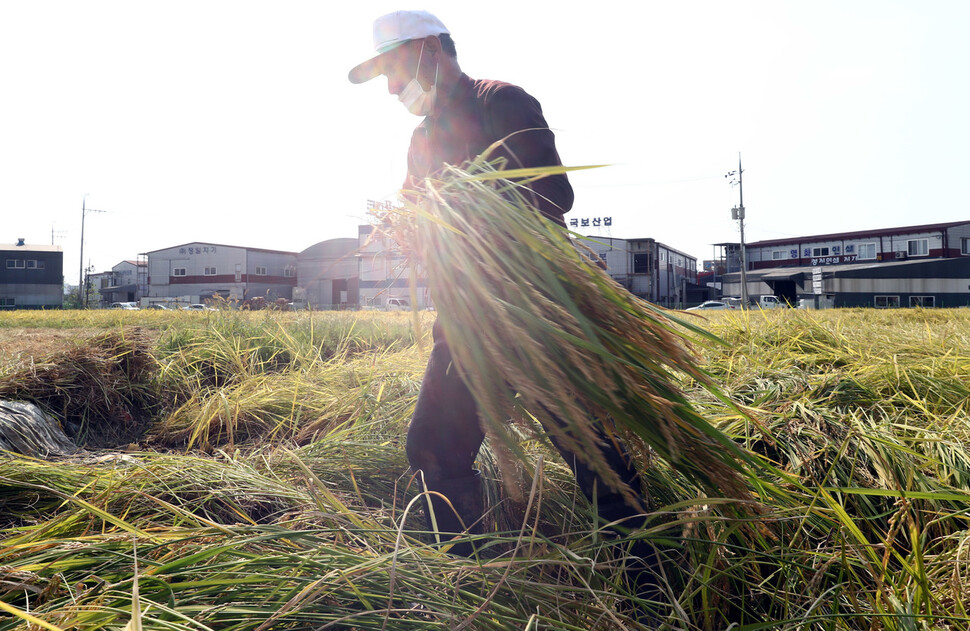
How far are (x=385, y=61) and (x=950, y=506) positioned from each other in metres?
2.29

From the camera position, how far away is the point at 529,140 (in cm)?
142

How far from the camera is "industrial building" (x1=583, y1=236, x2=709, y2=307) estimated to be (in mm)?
34500

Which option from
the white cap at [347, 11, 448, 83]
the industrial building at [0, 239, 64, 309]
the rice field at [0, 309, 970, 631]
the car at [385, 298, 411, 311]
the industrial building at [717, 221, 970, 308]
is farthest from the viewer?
the industrial building at [0, 239, 64, 309]

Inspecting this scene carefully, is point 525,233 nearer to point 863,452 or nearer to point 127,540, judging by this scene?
point 127,540

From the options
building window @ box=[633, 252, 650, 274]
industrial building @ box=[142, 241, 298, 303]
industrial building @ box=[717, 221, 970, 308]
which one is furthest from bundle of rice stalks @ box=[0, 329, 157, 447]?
industrial building @ box=[142, 241, 298, 303]

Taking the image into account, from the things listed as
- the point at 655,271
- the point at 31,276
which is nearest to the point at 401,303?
the point at 655,271

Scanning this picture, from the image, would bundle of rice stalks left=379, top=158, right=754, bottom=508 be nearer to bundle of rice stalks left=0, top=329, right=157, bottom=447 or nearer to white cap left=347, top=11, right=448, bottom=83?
white cap left=347, top=11, right=448, bottom=83

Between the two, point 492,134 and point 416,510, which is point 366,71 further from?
point 416,510

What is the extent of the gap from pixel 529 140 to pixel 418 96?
48cm

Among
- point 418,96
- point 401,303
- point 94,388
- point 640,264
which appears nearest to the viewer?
point 418,96

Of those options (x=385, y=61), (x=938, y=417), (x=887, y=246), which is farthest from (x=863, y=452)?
(x=887, y=246)

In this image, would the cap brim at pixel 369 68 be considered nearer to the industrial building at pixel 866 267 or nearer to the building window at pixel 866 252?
the industrial building at pixel 866 267

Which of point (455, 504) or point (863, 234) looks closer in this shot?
point (455, 504)

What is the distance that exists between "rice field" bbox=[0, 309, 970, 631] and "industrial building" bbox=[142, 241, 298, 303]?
38746 mm
